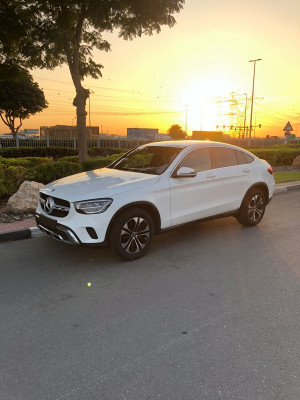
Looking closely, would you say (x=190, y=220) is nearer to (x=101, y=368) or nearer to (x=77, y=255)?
(x=77, y=255)

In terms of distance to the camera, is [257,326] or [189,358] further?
[257,326]

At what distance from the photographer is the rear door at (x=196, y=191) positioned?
492 cm

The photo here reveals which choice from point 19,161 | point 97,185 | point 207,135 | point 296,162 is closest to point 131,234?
point 97,185

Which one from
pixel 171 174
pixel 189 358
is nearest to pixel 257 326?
pixel 189 358

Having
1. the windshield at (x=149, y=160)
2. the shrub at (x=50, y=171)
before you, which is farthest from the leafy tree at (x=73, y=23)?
the windshield at (x=149, y=160)

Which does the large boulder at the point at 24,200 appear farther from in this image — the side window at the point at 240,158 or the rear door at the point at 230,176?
the side window at the point at 240,158

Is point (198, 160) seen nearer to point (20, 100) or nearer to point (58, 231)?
point (58, 231)

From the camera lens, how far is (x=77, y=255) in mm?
4805

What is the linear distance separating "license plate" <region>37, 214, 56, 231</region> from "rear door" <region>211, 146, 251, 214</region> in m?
2.76

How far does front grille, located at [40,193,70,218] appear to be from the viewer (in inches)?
170

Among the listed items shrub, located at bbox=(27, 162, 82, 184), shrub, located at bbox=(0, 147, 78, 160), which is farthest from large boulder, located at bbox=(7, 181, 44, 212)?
shrub, located at bbox=(0, 147, 78, 160)

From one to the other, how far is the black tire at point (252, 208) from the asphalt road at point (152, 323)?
987mm

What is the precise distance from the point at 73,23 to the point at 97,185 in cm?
836

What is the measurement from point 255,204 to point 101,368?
4637 mm
